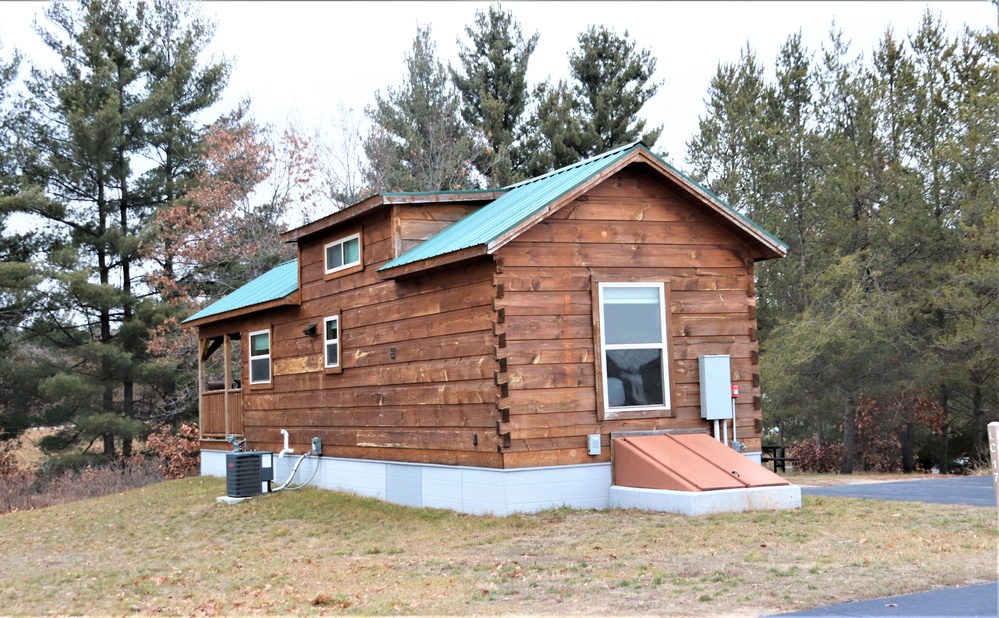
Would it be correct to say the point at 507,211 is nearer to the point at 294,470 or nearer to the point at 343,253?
the point at 343,253

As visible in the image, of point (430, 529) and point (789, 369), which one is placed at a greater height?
point (789, 369)

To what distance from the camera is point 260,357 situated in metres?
19.8

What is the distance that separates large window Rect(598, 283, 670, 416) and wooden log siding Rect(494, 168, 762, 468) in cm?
14

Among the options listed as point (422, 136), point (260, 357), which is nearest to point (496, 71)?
→ point (422, 136)

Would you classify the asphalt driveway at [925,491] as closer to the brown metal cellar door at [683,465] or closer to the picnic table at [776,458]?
the brown metal cellar door at [683,465]

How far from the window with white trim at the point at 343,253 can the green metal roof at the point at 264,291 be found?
1383 millimetres

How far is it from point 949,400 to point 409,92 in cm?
2116

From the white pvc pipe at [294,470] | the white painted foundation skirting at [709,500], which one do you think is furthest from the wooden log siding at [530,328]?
the white pvc pipe at [294,470]

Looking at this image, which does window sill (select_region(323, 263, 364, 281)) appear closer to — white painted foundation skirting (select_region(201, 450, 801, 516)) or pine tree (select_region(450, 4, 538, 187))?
white painted foundation skirting (select_region(201, 450, 801, 516))

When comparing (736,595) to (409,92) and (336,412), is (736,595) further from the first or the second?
(409,92)

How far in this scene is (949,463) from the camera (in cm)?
3212

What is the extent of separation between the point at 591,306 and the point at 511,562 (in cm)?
446

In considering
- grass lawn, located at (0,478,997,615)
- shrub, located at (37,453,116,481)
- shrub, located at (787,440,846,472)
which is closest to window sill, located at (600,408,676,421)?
grass lawn, located at (0,478,997,615)

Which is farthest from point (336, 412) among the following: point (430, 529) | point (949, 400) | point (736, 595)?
point (949, 400)
